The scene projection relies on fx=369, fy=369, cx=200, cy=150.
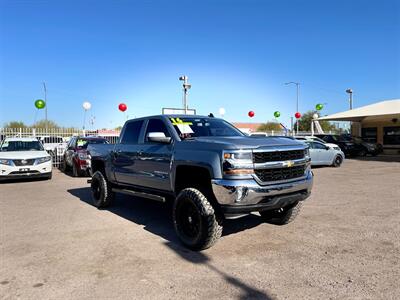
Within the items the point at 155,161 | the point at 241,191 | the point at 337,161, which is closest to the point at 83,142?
the point at 155,161

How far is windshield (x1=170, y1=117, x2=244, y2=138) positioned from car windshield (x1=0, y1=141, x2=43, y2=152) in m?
10.2

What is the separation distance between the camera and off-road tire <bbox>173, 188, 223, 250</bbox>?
16.7 feet

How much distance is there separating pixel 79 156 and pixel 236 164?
11.1 m

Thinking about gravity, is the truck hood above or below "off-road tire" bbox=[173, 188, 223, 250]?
above

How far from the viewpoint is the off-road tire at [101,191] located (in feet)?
26.9

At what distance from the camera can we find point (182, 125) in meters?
6.36

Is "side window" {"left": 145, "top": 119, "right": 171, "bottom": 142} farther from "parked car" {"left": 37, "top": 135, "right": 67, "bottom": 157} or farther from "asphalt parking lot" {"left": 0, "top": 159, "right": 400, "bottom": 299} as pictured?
"parked car" {"left": 37, "top": 135, "right": 67, "bottom": 157}

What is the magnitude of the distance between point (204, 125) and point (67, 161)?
37.8 feet

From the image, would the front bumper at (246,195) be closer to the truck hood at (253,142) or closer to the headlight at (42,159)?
the truck hood at (253,142)

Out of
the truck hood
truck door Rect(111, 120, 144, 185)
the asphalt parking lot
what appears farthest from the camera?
truck door Rect(111, 120, 144, 185)

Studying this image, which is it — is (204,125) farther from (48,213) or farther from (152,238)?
(48,213)

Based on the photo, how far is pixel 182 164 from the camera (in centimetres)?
561

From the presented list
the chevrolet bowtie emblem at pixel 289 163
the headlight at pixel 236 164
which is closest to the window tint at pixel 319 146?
the chevrolet bowtie emblem at pixel 289 163

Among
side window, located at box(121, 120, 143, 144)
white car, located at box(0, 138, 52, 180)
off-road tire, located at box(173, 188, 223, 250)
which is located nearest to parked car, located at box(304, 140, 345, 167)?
white car, located at box(0, 138, 52, 180)
